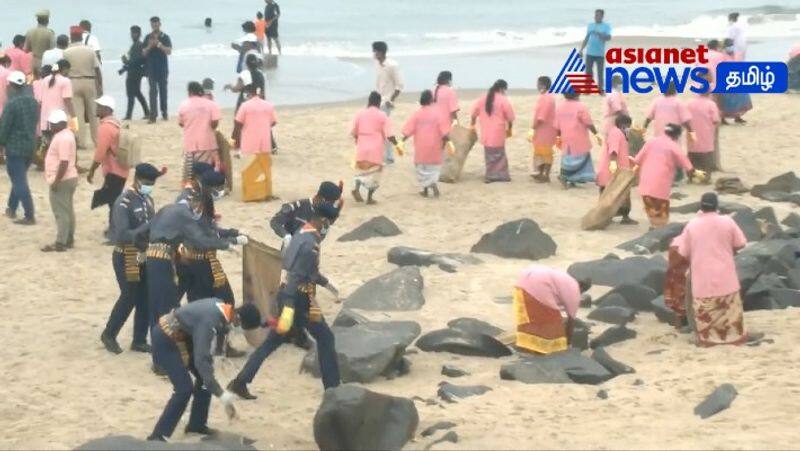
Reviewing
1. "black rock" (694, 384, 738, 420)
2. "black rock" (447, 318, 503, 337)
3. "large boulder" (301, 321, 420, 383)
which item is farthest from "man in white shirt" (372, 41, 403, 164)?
"black rock" (694, 384, 738, 420)

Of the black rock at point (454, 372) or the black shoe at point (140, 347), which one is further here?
the black shoe at point (140, 347)

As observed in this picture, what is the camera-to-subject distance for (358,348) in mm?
11664

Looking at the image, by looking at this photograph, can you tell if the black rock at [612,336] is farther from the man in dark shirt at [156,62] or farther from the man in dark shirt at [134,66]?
the man in dark shirt at [134,66]

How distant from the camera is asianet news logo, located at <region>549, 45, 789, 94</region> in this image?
23.1m

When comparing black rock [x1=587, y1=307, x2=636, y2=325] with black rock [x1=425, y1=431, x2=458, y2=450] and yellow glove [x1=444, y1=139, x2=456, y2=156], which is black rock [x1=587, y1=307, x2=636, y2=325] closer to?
black rock [x1=425, y1=431, x2=458, y2=450]

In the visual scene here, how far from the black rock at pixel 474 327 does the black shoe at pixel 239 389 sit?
2.00 metres

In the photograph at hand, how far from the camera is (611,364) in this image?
452 inches

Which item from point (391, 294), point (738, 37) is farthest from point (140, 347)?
point (738, 37)

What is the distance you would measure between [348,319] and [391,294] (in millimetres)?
1103

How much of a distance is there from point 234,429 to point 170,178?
9.89m

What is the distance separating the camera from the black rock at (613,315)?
12.9m

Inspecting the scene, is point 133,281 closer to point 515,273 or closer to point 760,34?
point 515,273

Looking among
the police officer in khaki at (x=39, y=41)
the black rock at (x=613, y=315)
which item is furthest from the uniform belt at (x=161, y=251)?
the police officer in khaki at (x=39, y=41)

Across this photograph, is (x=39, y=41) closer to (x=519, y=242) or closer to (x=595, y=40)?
(x=519, y=242)
